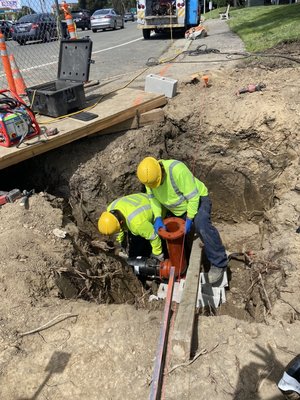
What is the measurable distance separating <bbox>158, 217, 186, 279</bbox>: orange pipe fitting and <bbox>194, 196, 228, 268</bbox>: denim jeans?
23 centimetres

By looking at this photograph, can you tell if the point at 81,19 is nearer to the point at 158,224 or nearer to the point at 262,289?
the point at 158,224

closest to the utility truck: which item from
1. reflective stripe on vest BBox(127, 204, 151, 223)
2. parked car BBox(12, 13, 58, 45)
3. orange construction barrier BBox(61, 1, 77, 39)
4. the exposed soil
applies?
parked car BBox(12, 13, 58, 45)

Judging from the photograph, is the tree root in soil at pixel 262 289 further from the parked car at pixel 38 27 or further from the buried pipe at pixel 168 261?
the parked car at pixel 38 27

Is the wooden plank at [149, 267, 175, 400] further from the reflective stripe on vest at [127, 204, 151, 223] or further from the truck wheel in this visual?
the truck wheel

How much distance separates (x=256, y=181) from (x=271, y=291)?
2.53 meters

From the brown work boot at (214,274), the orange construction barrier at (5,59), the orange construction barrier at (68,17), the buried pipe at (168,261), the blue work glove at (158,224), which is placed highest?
the orange construction barrier at (68,17)

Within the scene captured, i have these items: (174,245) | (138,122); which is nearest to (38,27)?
(138,122)

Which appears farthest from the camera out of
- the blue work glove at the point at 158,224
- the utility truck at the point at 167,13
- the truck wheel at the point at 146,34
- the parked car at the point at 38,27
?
the truck wheel at the point at 146,34

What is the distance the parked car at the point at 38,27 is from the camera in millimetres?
7673

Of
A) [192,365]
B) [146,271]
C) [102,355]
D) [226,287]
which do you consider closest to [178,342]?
[192,365]

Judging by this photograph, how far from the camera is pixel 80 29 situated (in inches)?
1037

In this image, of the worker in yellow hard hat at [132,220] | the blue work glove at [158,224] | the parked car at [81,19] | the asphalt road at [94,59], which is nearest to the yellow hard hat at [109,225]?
the worker in yellow hard hat at [132,220]

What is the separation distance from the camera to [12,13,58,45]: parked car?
767cm

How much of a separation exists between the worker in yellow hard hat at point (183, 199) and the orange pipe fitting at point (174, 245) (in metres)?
0.11
